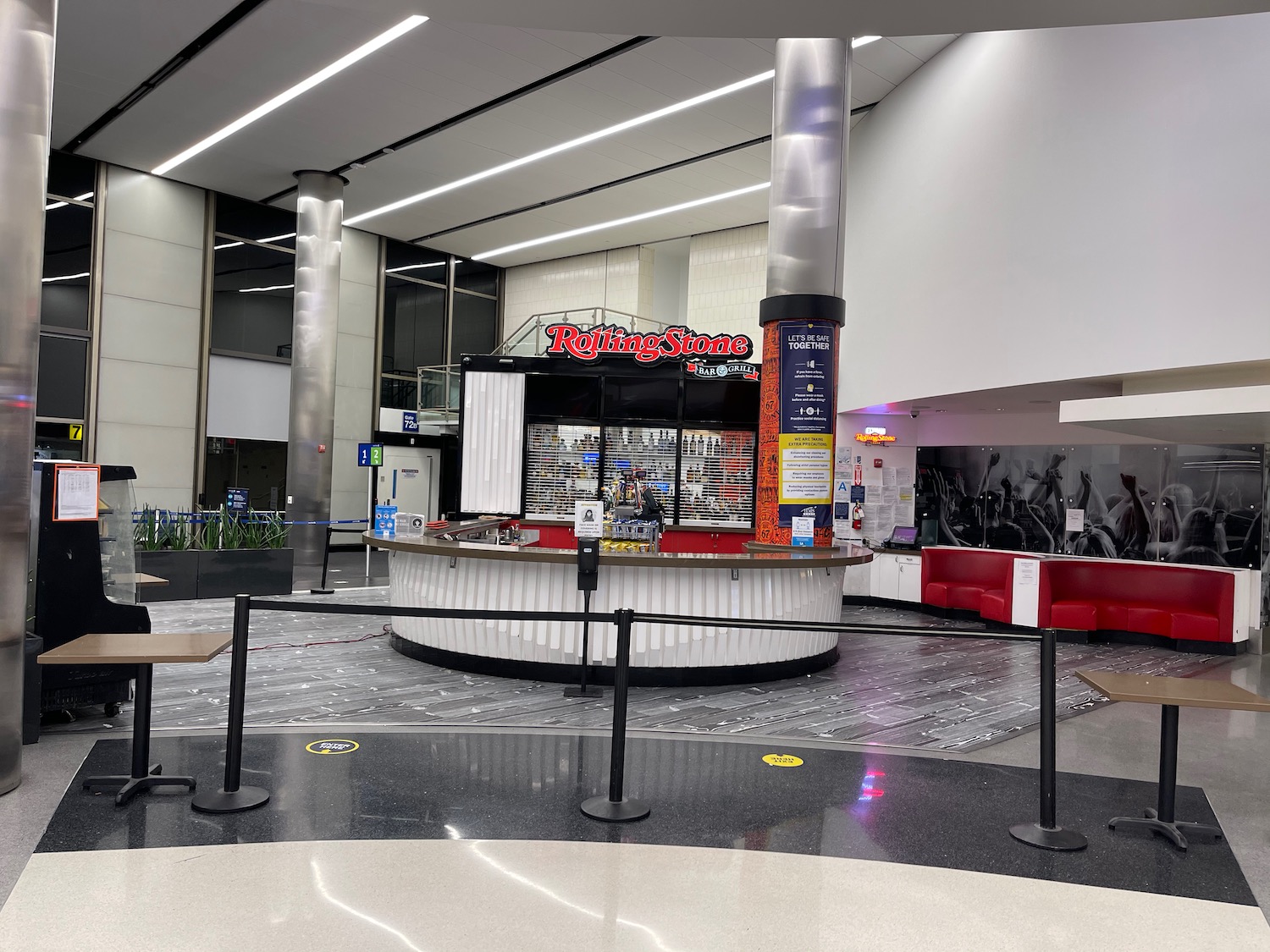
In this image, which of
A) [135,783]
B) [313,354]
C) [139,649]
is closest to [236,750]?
[135,783]

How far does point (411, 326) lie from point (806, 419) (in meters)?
13.2

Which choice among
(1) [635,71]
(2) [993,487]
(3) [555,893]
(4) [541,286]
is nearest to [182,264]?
(4) [541,286]

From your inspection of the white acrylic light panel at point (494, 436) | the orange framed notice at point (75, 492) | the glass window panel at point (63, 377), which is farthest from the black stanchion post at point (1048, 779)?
the glass window panel at point (63, 377)

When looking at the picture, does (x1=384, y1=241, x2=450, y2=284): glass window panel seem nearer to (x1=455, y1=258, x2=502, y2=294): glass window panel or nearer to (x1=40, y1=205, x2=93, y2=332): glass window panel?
(x1=455, y1=258, x2=502, y2=294): glass window panel

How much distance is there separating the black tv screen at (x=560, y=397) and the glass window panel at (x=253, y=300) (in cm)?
604

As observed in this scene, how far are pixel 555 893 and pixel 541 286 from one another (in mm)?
18670

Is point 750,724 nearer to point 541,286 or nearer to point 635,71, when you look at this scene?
point 635,71

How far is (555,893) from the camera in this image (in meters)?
3.17

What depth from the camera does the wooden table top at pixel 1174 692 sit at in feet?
12.5

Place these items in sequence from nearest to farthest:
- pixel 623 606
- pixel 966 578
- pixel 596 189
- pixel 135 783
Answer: pixel 135 783
pixel 623 606
pixel 966 578
pixel 596 189

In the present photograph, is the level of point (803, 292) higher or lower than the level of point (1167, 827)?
higher

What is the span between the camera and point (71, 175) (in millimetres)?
14789

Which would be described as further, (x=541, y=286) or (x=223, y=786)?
(x=541, y=286)

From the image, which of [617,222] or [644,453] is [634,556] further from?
[617,222]
